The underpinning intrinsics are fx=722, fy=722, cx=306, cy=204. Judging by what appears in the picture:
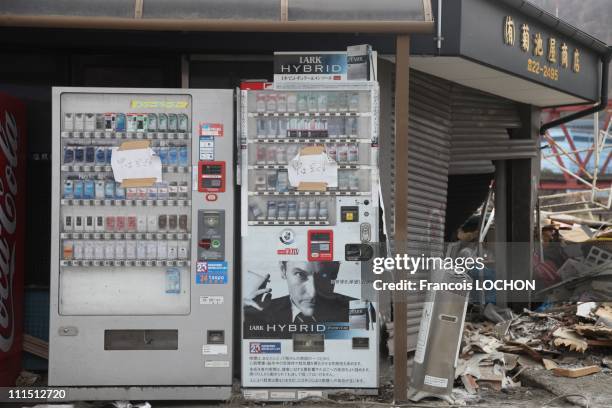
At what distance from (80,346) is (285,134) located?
2.38m

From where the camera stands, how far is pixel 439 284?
5992 millimetres

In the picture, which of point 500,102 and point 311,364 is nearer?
point 311,364

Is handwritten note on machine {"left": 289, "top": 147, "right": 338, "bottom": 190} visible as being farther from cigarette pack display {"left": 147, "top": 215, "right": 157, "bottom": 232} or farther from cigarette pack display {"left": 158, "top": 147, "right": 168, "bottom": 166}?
cigarette pack display {"left": 147, "top": 215, "right": 157, "bottom": 232}

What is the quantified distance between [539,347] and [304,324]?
3204mm

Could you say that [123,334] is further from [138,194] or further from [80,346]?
[138,194]

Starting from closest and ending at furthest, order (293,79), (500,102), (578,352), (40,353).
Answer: (293,79)
(40,353)
(578,352)
(500,102)

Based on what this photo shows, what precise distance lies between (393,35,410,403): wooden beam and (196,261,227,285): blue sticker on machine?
4.65 ft

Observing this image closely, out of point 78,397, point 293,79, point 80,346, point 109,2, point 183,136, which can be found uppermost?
point 109,2

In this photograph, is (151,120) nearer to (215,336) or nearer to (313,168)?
(313,168)

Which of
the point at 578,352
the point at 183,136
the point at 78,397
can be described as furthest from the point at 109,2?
the point at 578,352

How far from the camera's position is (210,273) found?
5.91 meters

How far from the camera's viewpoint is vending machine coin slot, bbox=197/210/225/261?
5902 mm

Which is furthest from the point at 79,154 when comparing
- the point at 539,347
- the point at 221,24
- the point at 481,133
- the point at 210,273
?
the point at 481,133

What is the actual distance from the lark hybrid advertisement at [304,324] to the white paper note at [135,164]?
104cm
